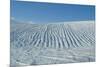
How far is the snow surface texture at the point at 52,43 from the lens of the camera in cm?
256

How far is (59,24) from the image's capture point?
2732 mm

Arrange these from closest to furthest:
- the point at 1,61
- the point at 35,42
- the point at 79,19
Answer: the point at 1,61
the point at 35,42
the point at 79,19

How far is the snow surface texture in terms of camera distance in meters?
2.56

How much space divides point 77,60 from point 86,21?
59 centimetres

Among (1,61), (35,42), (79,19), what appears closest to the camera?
(1,61)

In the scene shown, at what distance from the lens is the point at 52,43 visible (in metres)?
2.71

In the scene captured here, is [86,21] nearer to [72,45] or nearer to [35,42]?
[72,45]
